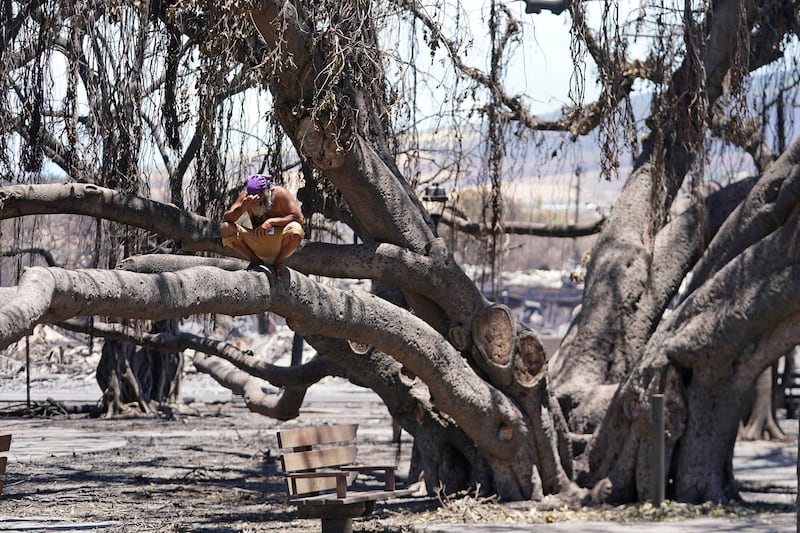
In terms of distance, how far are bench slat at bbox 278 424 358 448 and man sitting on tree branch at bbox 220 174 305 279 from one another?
1.59 m

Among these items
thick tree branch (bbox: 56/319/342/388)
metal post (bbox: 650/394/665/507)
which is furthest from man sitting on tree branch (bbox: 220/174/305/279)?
thick tree branch (bbox: 56/319/342/388)

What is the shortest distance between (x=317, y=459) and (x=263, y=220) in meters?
2.08

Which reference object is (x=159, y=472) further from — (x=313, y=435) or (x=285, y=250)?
(x=285, y=250)

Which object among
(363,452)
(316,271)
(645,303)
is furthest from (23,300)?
(363,452)

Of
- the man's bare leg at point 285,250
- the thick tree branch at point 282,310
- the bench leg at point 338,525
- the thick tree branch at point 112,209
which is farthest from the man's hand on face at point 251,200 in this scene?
the bench leg at point 338,525

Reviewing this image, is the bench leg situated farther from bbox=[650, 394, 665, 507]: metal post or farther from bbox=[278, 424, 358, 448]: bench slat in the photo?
bbox=[650, 394, 665, 507]: metal post

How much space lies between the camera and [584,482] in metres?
10.3

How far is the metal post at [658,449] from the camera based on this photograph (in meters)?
9.16

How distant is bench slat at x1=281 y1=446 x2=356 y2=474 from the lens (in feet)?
26.5

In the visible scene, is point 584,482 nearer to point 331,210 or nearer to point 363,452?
point 331,210

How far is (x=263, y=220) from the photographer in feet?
23.9

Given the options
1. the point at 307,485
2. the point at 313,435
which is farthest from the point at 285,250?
the point at 313,435

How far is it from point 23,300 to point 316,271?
3.70 metres

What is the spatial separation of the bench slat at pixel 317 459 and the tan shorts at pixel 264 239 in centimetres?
151
